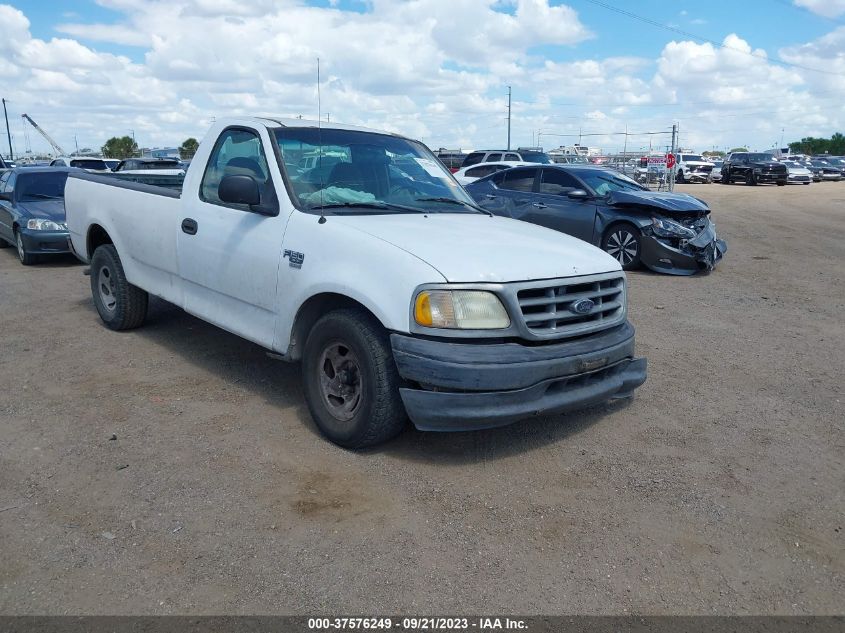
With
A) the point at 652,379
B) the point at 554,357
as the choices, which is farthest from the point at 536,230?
the point at 652,379

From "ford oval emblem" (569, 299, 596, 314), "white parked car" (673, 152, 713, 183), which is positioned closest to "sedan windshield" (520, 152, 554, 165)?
"white parked car" (673, 152, 713, 183)

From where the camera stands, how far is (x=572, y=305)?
4.17 metres

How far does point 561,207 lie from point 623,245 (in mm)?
1220

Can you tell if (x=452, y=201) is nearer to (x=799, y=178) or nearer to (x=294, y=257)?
(x=294, y=257)

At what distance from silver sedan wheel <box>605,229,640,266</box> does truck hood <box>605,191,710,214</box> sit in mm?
438

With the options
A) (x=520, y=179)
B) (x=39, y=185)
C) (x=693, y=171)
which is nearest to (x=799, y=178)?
(x=693, y=171)

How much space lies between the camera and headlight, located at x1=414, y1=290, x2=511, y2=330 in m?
3.81

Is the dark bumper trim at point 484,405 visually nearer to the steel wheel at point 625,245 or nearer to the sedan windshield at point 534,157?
the steel wheel at point 625,245

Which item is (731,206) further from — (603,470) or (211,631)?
(211,631)

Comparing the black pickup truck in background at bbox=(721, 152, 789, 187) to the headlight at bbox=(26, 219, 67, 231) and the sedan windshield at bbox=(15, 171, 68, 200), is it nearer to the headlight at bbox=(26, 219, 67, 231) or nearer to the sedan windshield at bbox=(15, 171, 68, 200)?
the sedan windshield at bbox=(15, 171, 68, 200)

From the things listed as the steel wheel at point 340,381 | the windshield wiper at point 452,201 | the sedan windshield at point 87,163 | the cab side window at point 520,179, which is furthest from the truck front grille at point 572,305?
the sedan windshield at point 87,163

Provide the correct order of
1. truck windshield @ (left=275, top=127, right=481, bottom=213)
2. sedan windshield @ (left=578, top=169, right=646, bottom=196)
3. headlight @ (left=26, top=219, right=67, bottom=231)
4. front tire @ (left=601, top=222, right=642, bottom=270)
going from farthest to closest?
sedan windshield @ (left=578, top=169, right=646, bottom=196) → headlight @ (left=26, top=219, right=67, bottom=231) → front tire @ (left=601, top=222, right=642, bottom=270) → truck windshield @ (left=275, top=127, right=481, bottom=213)

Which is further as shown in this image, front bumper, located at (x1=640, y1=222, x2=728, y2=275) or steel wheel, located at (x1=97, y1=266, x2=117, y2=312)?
front bumper, located at (x1=640, y1=222, x2=728, y2=275)

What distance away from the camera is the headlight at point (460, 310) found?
3812mm
